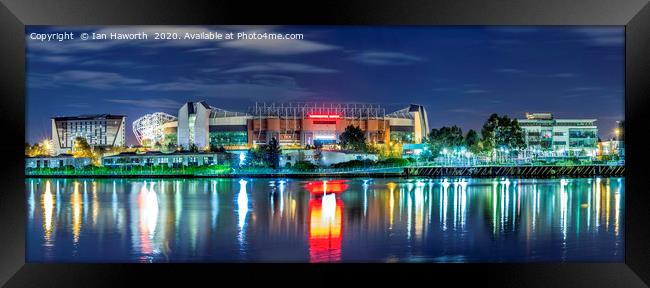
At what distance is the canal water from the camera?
1151cm

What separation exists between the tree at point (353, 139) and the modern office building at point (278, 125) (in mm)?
218

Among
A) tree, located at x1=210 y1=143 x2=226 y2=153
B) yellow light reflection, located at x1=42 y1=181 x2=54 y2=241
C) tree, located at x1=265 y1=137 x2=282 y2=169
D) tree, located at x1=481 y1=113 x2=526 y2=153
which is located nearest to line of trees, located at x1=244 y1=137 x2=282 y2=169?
tree, located at x1=265 y1=137 x2=282 y2=169

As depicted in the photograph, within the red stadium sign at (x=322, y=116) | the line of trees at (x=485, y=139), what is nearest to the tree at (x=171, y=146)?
the red stadium sign at (x=322, y=116)

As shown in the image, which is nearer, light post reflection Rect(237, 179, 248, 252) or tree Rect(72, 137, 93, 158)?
Answer: light post reflection Rect(237, 179, 248, 252)

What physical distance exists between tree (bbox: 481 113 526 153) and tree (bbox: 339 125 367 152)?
189 inches

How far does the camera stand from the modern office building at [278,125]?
24531 mm

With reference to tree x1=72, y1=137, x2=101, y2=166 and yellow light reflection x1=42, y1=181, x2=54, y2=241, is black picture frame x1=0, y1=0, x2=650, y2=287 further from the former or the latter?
tree x1=72, y1=137, x2=101, y2=166

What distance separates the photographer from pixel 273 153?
3006 cm

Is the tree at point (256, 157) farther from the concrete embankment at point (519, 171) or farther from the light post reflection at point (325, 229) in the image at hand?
the light post reflection at point (325, 229)

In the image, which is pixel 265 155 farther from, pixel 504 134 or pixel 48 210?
pixel 48 210

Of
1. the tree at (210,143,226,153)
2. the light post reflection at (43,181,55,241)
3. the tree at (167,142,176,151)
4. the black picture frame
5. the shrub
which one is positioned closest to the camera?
the black picture frame
